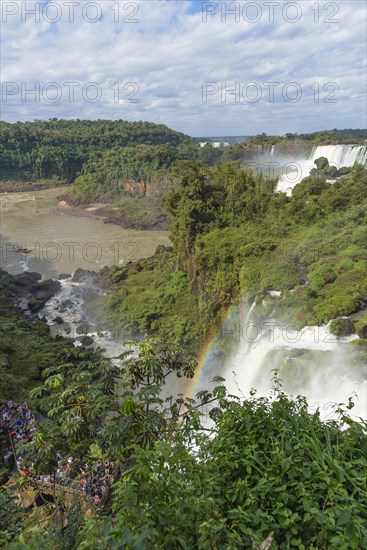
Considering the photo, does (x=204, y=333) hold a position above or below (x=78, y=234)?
below

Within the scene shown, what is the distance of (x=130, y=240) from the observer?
131 ft

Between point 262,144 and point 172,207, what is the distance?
2243 centimetres

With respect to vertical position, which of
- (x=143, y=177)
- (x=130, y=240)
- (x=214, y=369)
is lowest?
(x=214, y=369)

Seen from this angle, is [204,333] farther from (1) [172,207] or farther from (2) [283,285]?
(1) [172,207]

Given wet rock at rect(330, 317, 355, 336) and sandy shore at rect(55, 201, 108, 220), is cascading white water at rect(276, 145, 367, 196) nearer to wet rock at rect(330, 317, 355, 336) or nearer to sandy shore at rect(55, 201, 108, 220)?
wet rock at rect(330, 317, 355, 336)

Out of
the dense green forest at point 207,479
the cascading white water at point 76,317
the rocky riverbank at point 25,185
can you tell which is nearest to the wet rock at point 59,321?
the cascading white water at point 76,317

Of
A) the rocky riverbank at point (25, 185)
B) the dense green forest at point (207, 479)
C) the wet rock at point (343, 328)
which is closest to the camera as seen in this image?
the dense green forest at point (207, 479)

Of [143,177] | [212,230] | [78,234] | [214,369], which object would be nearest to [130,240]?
[78,234]

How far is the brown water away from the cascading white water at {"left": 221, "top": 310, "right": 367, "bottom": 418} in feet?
61.9

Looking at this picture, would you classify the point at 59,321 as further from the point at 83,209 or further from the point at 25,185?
the point at 25,185

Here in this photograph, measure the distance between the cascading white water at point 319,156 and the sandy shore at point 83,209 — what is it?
24.8m

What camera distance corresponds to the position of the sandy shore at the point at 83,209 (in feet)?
168

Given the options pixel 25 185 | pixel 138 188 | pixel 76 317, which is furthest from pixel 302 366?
pixel 25 185

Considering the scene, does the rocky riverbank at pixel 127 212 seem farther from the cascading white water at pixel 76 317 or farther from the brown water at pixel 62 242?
the cascading white water at pixel 76 317
